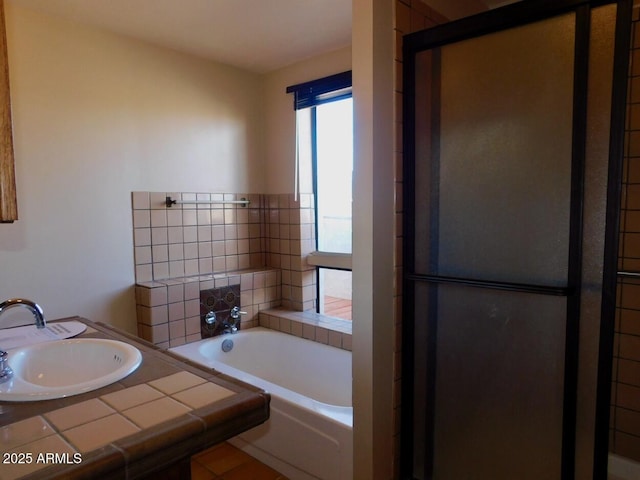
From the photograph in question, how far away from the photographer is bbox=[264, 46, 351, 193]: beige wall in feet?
10.4

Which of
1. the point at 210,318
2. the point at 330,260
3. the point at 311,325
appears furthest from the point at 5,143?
the point at 330,260

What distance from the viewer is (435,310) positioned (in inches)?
67.2

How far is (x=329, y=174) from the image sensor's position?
10.7 feet

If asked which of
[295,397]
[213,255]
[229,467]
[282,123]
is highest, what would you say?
[282,123]

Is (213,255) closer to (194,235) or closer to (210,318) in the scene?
(194,235)

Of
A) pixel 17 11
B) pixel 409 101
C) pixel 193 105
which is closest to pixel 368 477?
pixel 409 101

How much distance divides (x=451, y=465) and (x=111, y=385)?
135cm

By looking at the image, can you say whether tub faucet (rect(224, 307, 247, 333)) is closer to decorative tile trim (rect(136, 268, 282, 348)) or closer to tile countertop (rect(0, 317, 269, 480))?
decorative tile trim (rect(136, 268, 282, 348))

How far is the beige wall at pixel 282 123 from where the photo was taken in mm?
3166

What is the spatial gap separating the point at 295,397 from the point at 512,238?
1.32m

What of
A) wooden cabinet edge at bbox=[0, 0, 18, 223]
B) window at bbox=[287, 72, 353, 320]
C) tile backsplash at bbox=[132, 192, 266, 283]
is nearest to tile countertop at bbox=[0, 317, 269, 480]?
wooden cabinet edge at bbox=[0, 0, 18, 223]

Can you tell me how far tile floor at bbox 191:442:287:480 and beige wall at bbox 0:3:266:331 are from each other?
971 millimetres

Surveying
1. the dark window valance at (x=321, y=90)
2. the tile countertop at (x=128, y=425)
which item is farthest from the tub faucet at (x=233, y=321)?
the tile countertop at (x=128, y=425)

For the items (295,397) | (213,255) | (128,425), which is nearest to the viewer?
(128,425)
